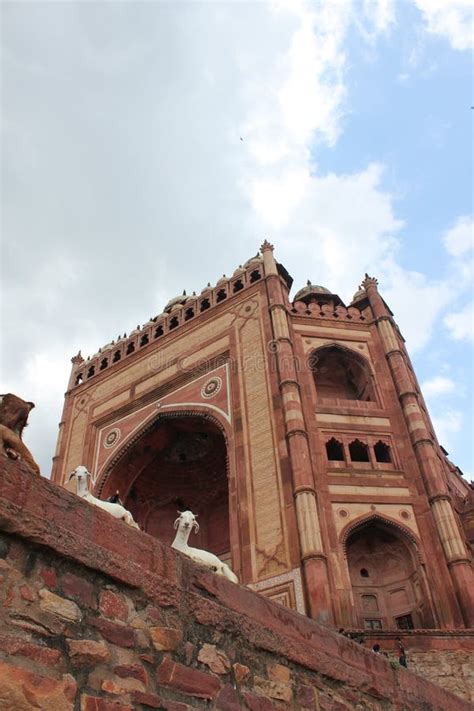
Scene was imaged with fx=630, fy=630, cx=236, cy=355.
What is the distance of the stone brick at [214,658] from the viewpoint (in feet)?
11.8

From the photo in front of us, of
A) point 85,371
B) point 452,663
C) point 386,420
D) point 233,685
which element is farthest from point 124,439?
point 233,685

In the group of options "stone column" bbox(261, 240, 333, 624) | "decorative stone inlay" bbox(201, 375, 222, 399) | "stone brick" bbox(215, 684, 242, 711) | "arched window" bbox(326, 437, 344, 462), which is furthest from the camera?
"decorative stone inlay" bbox(201, 375, 222, 399)

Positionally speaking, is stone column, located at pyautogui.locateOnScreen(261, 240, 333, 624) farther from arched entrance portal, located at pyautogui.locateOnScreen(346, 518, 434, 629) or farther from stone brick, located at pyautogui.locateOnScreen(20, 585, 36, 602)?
stone brick, located at pyautogui.locateOnScreen(20, 585, 36, 602)

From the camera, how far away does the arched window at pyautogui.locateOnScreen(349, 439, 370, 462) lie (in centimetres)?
1622

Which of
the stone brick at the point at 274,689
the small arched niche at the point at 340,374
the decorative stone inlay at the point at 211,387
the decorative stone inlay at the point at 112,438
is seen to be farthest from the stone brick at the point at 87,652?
the decorative stone inlay at the point at 112,438

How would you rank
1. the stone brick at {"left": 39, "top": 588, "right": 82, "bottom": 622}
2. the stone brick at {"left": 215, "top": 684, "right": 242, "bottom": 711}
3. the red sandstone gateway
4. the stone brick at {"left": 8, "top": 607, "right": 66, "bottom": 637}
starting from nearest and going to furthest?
1. the stone brick at {"left": 8, "top": 607, "right": 66, "bottom": 637}
2. the stone brick at {"left": 39, "top": 588, "right": 82, "bottom": 622}
3. the stone brick at {"left": 215, "top": 684, "right": 242, "bottom": 711}
4. the red sandstone gateway

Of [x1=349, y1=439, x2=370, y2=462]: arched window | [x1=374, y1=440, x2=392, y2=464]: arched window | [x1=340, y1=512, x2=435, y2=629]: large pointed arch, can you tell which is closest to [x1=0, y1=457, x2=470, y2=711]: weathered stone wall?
[x1=340, y1=512, x2=435, y2=629]: large pointed arch

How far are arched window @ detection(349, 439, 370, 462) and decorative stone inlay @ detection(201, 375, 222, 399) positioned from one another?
430 cm

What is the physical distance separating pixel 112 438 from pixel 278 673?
660 inches

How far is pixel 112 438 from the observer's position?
2033 cm

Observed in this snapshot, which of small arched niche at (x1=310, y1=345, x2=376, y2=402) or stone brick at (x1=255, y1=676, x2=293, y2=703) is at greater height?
small arched niche at (x1=310, y1=345, x2=376, y2=402)

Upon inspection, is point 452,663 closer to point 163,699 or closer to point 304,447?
point 304,447

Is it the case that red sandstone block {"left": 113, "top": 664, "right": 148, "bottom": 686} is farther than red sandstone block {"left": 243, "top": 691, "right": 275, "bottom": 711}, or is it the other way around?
red sandstone block {"left": 243, "top": 691, "right": 275, "bottom": 711}

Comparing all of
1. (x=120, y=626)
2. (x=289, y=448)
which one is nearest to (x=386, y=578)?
(x=289, y=448)
